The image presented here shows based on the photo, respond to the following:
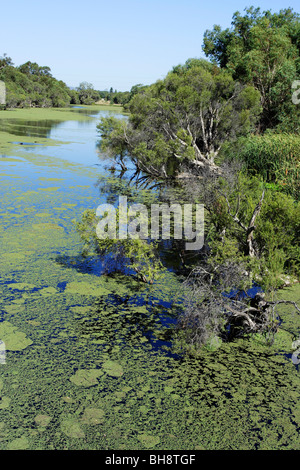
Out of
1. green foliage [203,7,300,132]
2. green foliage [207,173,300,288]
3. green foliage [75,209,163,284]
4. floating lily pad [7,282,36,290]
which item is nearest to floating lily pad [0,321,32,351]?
floating lily pad [7,282,36,290]

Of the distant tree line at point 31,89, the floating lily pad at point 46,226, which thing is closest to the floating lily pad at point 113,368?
the floating lily pad at point 46,226

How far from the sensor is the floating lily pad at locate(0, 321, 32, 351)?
23.4 feet

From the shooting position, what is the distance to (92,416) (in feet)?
18.6

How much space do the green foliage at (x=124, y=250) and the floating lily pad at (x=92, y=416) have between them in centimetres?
430

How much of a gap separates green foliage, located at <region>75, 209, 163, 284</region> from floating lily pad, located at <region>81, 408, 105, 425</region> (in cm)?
430

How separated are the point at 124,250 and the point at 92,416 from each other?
17.3 ft

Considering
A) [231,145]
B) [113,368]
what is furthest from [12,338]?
[231,145]

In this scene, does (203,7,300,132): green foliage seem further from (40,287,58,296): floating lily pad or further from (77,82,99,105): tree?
(77,82,99,105): tree

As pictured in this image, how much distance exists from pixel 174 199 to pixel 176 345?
542 inches

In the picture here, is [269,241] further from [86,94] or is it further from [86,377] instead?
[86,94]

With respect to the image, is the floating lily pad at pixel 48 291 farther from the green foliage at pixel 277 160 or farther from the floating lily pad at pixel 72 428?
the green foliage at pixel 277 160

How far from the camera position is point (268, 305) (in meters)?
8.20

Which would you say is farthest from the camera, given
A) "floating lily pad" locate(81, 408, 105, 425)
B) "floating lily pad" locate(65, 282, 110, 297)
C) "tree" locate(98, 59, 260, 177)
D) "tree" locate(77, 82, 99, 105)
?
"tree" locate(77, 82, 99, 105)

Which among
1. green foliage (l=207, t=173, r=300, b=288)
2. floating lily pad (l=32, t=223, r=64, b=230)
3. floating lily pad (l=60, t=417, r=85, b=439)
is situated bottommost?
floating lily pad (l=60, t=417, r=85, b=439)
